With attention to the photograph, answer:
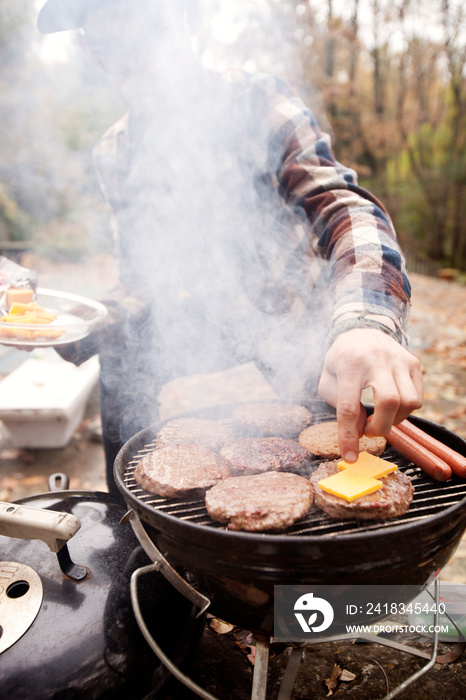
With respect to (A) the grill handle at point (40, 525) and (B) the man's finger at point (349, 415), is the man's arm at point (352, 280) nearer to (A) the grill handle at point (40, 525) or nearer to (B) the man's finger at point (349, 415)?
(B) the man's finger at point (349, 415)

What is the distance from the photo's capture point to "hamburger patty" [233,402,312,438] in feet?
7.26

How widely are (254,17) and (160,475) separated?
1714 cm

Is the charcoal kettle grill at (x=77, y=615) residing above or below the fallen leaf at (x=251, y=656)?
above

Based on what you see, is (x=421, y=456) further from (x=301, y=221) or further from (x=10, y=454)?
(x=10, y=454)

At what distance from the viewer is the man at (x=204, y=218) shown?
266cm

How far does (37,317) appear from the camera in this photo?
2506 mm

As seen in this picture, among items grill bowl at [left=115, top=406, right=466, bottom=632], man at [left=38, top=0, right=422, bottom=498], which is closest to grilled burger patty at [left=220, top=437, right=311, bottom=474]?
grill bowl at [left=115, top=406, right=466, bottom=632]

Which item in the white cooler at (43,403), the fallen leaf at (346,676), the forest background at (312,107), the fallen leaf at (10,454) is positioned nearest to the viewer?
the fallen leaf at (346,676)

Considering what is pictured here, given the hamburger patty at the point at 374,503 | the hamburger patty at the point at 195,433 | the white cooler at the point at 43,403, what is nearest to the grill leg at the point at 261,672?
the hamburger patty at the point at 374,503

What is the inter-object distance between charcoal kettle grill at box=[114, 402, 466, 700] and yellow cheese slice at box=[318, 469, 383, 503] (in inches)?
4.7

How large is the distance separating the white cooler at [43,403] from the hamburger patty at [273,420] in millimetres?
2952

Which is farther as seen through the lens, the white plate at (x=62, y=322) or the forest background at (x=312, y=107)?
the forest background at (x=312, y=107)

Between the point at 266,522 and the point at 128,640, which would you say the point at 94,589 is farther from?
the point at 266,522

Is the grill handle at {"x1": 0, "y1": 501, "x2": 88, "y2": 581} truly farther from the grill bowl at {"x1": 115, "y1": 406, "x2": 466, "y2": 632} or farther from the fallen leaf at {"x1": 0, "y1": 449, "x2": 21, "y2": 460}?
the fallen leaf at {"x1": 0, "y1": 449, "x2": 21, "y2": 460}
